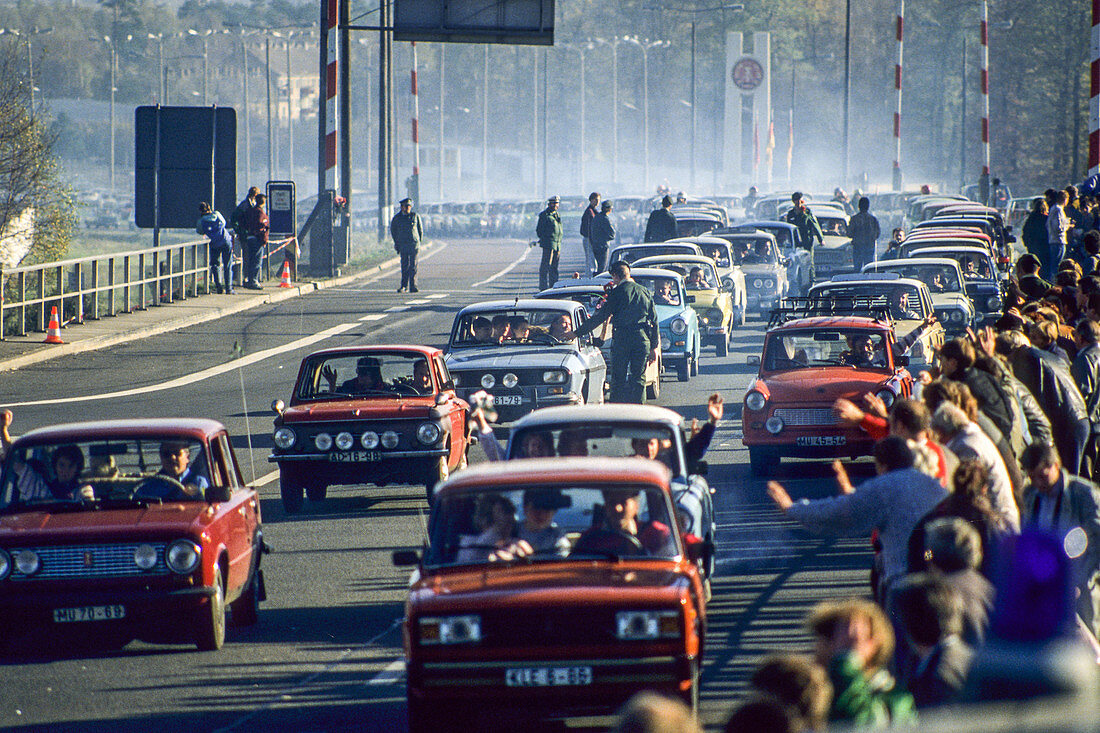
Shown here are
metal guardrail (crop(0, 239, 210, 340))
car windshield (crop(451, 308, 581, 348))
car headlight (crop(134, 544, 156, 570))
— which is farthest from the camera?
metal guardrail (crop(0, 239, 210, 340))

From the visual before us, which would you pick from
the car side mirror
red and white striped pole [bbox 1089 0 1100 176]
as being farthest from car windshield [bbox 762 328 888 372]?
red and white striped pole [bbox 1089 0 1100 176]

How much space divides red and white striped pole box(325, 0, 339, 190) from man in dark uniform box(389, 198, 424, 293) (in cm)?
315

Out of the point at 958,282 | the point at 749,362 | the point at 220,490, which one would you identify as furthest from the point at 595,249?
the point at 220,490

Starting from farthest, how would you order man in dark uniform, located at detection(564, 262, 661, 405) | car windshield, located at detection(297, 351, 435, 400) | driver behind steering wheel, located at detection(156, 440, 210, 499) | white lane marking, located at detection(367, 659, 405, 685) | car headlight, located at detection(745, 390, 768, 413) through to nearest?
man in dark uniform, located at detection(564, 262, 661, 405) < car headlight, located at detection(745, 390, 768, 413) < car windshield, located at detection(297, 351, 435, 400) < driver behind steering wheel, located at detection(156, 440, 210, 499) < white lane marking, located at detection(367, 659, 405, 685)

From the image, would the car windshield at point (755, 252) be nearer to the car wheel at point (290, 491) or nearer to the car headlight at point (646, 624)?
the car wheel at point (290, 491)

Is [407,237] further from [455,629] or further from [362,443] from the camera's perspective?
[455,629]

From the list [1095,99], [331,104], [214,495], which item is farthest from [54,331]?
[214,495]

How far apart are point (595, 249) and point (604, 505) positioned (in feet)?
87.4

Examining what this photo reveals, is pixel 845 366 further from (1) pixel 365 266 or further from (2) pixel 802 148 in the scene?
(2) pixel 802 148

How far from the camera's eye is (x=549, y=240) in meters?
33.2

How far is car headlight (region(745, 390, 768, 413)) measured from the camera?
14.8 m

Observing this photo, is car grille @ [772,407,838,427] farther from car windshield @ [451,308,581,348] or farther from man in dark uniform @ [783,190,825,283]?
man in dark uniform @ [783,190,825,283]

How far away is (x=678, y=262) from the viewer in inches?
1039

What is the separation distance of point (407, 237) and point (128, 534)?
2618 cm
